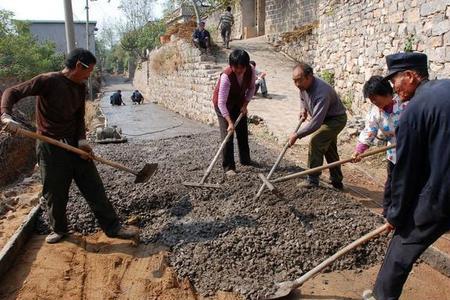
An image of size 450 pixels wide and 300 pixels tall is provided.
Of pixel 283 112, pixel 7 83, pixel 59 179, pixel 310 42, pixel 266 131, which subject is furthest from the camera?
pixel 7 83

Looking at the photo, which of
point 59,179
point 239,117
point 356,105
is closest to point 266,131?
point 356,105

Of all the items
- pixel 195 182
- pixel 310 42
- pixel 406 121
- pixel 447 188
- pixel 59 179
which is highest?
pixel 310 42

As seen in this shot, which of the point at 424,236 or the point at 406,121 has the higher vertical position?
the point at 406,121

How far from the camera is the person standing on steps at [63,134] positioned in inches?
139

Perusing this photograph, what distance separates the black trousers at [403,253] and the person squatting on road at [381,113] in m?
1.14

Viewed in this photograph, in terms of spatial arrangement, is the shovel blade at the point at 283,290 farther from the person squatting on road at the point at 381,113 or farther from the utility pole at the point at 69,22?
the utility pole at the point at 69,22

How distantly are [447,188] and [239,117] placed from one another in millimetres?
3286

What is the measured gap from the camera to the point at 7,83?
60.3 feet

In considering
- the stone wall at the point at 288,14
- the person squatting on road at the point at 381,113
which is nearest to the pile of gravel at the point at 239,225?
the person squatting on road at the point at 381,113

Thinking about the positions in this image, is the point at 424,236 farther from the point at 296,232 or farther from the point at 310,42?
the point at 310,42

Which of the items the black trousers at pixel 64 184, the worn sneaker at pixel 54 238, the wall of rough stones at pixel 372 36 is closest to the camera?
the black trousers at pixel 64 184

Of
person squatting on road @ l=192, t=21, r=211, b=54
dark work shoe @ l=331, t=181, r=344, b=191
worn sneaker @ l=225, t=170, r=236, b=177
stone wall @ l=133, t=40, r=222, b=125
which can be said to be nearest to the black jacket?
dark work shoe @ l=331, t=181, r=344, b=191

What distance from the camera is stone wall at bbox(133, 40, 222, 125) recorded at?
1152 cm

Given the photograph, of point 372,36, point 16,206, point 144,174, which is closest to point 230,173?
point 144,174
